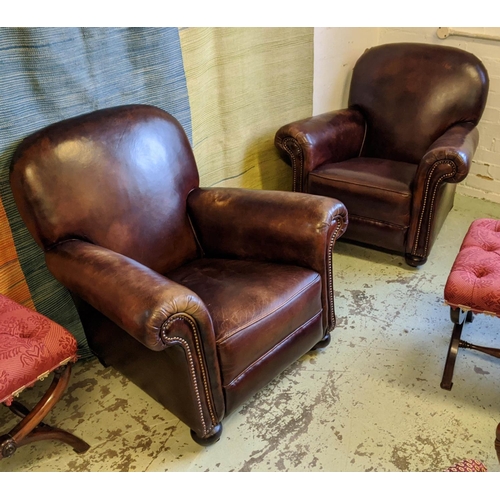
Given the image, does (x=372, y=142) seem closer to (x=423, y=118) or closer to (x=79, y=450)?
(x=423, y=118)

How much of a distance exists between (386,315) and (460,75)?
4.18 ft

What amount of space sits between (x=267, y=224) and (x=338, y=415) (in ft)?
2.34

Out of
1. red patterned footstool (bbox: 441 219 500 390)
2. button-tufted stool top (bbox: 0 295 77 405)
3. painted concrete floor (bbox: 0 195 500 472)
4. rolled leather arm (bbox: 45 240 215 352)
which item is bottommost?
painted concrete floor (bbox: 0 195 500 472)

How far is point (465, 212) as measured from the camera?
9.50 ft

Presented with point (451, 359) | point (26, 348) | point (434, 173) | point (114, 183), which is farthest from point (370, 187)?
point (26, 348)

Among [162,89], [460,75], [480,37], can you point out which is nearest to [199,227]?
[162,89]

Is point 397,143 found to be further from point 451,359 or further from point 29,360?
point 29,360

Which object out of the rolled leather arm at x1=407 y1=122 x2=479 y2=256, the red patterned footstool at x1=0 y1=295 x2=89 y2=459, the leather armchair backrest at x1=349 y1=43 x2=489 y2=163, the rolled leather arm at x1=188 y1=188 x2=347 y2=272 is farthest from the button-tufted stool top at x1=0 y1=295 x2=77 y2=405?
the leather armchair backrest at x1=349 y1=43 x2=489 y2=163

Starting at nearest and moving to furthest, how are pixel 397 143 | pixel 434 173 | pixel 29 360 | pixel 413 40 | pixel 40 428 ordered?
pixel 29 360 < pixel 40 428 < pixel 434 173 < pixel 397 143 < pixel 413 40

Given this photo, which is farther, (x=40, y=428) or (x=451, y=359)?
(x=451, y=359)

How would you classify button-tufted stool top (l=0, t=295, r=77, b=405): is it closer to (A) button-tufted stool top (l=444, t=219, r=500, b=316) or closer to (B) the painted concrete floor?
(B) the painted concrete floor

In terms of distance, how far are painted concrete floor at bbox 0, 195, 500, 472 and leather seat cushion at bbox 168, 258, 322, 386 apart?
0.26m

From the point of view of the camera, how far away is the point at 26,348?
1360mm

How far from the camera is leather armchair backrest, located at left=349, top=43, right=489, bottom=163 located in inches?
96.8
